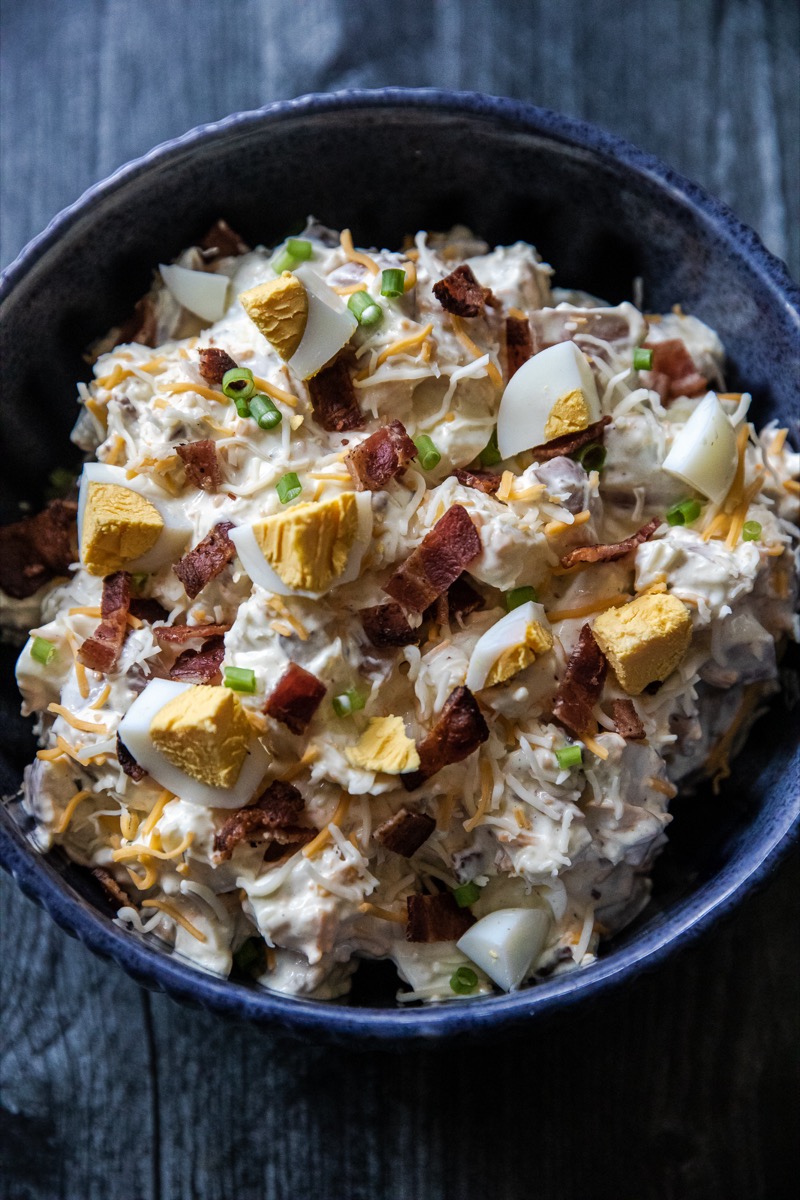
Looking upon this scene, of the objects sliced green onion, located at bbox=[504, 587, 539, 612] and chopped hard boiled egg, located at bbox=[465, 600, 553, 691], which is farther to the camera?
sliced green onion, located at bbox=[504, 587, 539, 612]

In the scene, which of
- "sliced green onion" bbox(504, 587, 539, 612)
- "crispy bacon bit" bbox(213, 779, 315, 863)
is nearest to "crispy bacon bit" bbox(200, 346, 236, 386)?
"sliced green onion" bbox(504, 587, 539, 612)

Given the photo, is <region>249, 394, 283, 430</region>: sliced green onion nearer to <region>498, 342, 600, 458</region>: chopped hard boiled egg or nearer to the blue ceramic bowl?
<region>498, 342, 600, 458</region>: chopped hard boiled egg

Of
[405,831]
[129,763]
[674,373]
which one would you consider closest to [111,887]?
[129,763]

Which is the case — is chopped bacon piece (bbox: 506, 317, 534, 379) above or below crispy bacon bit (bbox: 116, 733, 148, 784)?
above

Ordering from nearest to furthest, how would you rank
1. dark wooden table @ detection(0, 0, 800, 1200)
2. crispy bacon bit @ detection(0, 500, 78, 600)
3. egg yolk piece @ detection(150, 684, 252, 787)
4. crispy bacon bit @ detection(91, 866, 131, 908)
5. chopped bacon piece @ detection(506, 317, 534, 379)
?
egg yolk piece @ detection(150, 684, 252, 787)
crispy bacon bit @ detection(91, 866, 131, 908)
chopped bacon piece @ detection(506, 317, 534, 379)
crispy bacon bit @ detection(0, 500, 78, 600)
dark wooden table @ detection(0, 0, 800, 1200)

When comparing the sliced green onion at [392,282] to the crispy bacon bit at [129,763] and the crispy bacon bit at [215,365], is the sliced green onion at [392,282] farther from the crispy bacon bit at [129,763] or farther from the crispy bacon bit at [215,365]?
the crispy bacon bit at [129,763]
